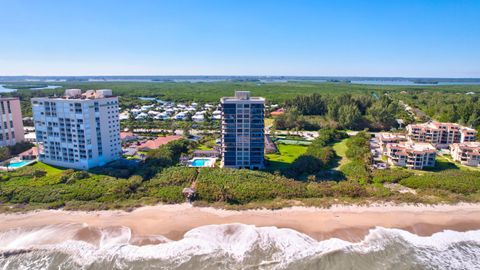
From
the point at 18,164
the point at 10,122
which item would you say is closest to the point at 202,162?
the point at 18,164

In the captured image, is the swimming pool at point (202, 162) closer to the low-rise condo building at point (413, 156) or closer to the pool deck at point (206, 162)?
the pool deck at point (206, 162)

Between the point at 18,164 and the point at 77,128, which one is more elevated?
the point at 77,128

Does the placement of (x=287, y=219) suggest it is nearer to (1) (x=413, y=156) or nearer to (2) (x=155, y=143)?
(1) (x=413, y=156)

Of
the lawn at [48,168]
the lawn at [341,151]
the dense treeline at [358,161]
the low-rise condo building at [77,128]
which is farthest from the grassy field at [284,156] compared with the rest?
the lawn at [48,168]

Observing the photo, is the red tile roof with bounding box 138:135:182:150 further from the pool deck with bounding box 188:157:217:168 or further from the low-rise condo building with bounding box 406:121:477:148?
the low-rise condo building with bounding box 406:121:477:148

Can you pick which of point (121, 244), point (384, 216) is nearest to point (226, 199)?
point (121, 244)

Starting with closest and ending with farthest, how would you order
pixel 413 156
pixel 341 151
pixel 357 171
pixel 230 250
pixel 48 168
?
pixel 230 250, pixel 357 171, pixel 48 168, pixel 413 156, pixel 341 151

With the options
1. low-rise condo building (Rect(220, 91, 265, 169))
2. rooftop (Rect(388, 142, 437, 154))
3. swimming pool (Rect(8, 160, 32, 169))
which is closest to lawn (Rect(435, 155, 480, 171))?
rooftop (Rect(388, 142, 437, 154))

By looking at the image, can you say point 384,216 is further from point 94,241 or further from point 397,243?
point 94,241
